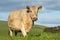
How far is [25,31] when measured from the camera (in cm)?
1652

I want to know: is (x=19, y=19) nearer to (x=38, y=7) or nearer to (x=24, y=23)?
(x=24, y=23)

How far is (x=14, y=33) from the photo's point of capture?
18828mm

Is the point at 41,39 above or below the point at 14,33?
above

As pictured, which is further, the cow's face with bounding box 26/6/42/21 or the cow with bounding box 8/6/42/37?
the cow with bounding box 8/6/42/37

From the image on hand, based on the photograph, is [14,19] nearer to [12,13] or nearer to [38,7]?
Answer: [12,13]

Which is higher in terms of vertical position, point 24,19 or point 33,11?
point 33,11

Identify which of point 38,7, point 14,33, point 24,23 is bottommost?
point 14,33

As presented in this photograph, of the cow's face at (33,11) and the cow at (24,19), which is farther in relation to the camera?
the cow at (24,19)

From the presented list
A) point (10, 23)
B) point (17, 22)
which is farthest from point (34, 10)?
point (10, 23)

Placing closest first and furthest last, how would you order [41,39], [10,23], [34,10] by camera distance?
[41,39] < [34,10] < [10,23]

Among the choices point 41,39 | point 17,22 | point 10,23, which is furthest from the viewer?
point 10,23

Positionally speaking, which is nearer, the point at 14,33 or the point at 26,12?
the point at 26,12

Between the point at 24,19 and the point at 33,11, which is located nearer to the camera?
the point at 33,11

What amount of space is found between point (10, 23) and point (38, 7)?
2950 millimetres
